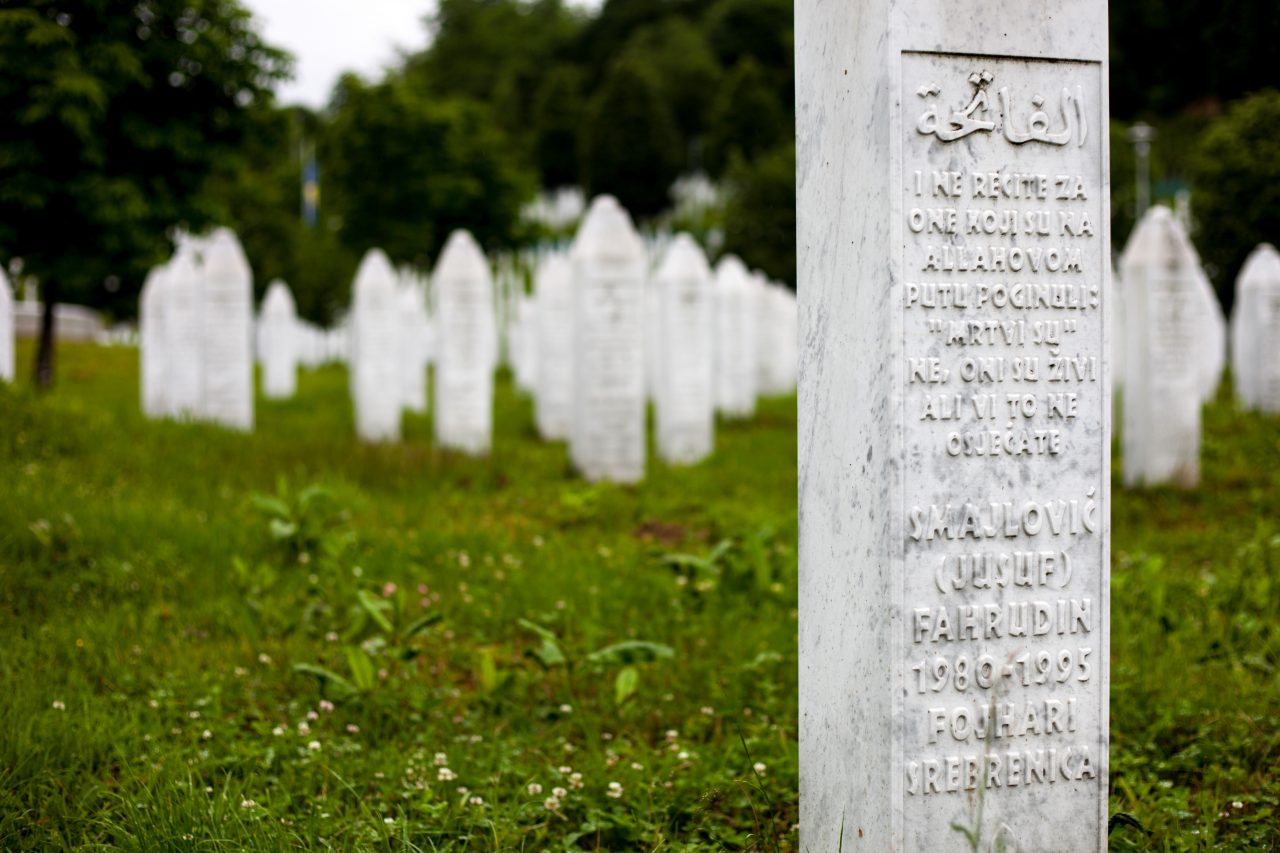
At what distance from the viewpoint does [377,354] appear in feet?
44.2

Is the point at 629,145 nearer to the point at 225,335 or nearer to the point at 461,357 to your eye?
the point at 225,335

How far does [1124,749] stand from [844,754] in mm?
Answer: 1609

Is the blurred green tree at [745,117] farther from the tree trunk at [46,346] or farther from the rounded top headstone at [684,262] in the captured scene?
the rounded top headstone at [684,262]

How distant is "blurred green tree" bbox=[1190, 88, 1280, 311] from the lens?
60.4 ft

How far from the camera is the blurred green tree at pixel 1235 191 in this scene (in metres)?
18.4

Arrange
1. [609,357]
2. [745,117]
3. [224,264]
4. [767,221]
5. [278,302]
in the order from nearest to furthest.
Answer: [609,357] → [224,264] → [278,302] → [767,221] → [745,117]

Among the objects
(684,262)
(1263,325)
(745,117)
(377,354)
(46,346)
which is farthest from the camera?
(745,117)

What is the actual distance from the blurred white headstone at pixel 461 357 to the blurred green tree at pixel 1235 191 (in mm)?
11300

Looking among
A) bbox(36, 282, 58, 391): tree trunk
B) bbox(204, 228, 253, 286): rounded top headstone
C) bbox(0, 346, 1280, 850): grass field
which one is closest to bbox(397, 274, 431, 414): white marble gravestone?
bbox(204, 228, 253, 286): rounded top headstone

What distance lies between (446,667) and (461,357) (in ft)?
23.5

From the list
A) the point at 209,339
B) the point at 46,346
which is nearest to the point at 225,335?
the point at 209,339

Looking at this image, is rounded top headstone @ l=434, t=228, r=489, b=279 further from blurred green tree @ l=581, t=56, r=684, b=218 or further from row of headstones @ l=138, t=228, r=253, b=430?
blurred green tree @ l=581, t=56, r=684, b=218

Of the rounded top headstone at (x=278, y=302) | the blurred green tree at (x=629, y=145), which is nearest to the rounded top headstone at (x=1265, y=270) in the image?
the rounded top headstone at (x=278, y=302)

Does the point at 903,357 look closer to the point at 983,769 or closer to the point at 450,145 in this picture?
the point at 983,769
